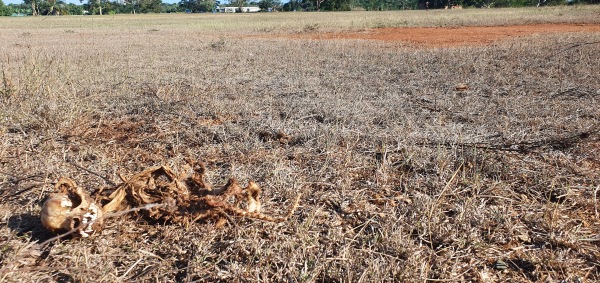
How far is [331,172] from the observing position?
2.58 meters

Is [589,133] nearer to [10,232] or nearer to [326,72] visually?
[10,232]

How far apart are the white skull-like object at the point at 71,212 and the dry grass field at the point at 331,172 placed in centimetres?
10

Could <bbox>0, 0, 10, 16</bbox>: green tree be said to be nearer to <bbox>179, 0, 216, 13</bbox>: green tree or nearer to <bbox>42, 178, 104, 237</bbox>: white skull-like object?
<bbox>179, 0, 216, 13</bbox>: green tree

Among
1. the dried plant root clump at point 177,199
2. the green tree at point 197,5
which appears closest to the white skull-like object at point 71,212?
the dried plant root clump at point 177,199

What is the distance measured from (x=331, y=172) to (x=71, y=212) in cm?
153

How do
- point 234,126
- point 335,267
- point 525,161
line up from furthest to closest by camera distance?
point 234,126 < point 525,161 < point 335,267

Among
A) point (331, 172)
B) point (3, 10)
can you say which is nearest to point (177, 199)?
point (331, 172)

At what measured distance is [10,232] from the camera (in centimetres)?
178

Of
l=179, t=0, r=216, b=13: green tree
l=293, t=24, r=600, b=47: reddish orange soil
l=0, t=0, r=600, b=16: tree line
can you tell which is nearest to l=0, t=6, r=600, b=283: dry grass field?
l=293, t=24, r=600, b=47: reddish orange soil

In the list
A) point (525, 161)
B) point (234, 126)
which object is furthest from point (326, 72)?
point (525, 161)

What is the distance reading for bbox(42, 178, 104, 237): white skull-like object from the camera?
5.35 ft

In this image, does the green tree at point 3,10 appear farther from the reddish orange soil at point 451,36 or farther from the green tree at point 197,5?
the reddish orange soil at point 451,36

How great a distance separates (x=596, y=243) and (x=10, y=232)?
2.79 m

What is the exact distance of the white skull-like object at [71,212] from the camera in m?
1.63
